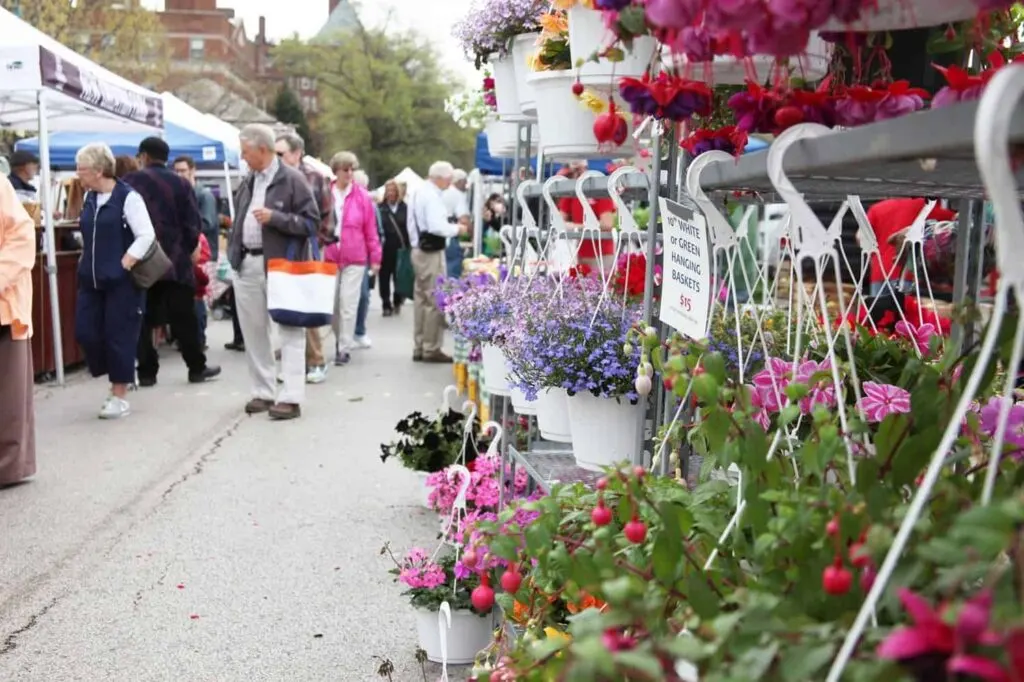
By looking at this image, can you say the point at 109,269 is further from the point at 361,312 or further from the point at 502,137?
the point at 361,312

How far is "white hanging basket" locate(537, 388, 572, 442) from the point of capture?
10.9ft

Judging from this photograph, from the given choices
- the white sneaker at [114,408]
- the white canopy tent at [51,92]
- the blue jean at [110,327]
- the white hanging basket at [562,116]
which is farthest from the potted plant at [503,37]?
the white canopy tent at [51,92]

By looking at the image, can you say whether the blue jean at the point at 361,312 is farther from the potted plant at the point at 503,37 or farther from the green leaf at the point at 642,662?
the green leaf at the point at 642,662

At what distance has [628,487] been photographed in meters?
1.67

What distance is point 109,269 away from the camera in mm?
7828

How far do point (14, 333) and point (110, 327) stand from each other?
2.20 m

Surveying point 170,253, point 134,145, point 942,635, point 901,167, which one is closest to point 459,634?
point 901,167

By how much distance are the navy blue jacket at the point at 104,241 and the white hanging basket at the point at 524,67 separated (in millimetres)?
4700

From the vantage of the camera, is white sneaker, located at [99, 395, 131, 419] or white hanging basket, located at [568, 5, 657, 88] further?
white sneaker, located at [99, 395, 131, 419]

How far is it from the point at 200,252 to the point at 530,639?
1016 cm

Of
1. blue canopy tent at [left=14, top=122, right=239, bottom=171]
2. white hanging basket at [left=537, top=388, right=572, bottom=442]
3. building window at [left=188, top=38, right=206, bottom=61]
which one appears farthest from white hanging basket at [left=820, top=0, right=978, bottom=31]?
building window at [left=188, top=38, right=206, bottom=61]

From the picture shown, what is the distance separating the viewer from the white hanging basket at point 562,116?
11.2ft

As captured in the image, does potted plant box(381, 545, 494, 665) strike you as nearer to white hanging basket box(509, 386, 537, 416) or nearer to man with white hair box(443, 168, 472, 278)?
white hanging basket box(509, 386, 537, 416)

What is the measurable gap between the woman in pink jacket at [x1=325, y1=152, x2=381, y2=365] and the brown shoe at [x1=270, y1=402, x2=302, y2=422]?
280cm
